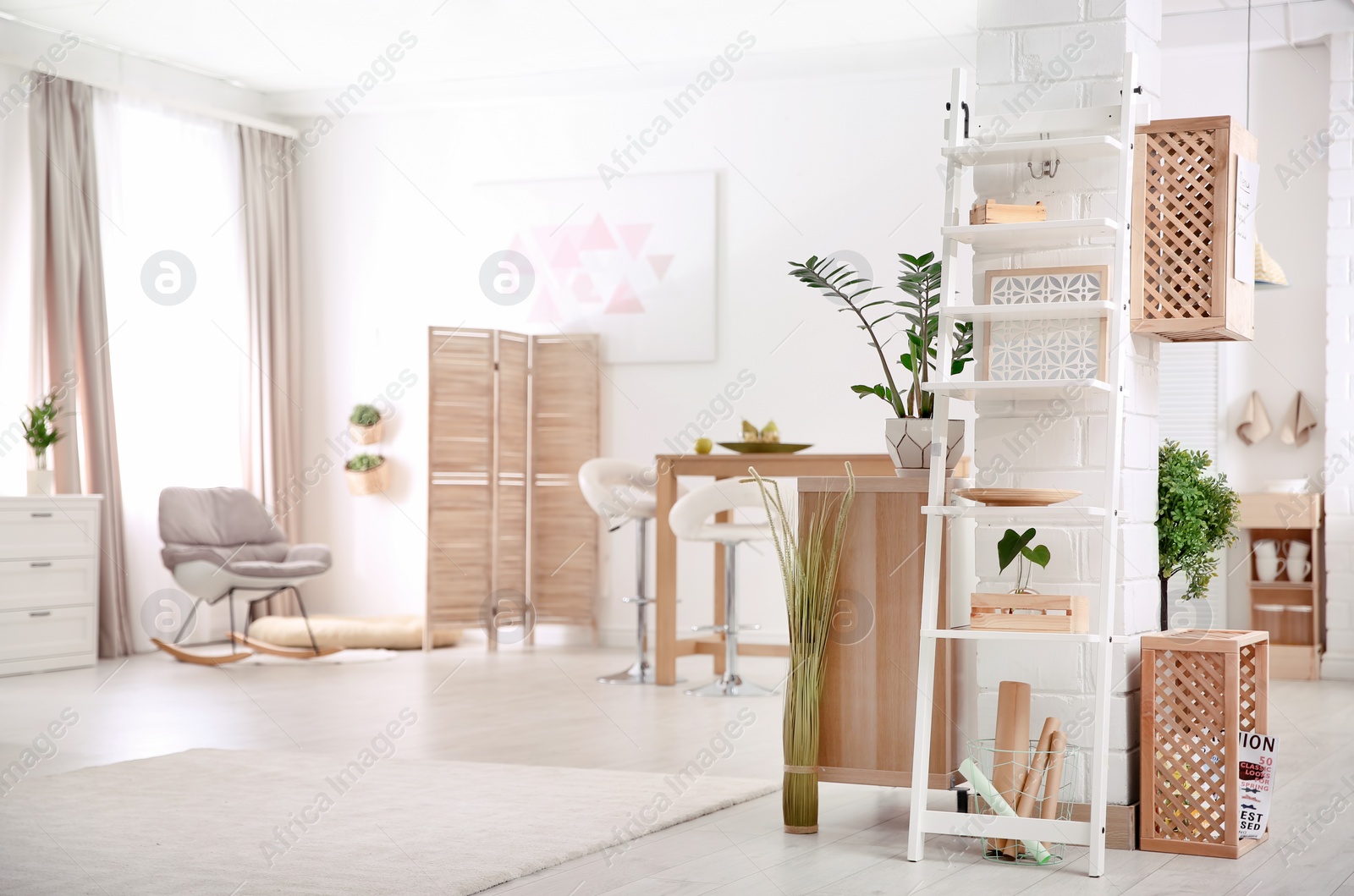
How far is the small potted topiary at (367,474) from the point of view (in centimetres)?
814

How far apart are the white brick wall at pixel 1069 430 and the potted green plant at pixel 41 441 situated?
→ 4682 mm

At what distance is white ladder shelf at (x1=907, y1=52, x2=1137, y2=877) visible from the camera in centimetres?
297

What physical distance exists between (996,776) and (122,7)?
557cm

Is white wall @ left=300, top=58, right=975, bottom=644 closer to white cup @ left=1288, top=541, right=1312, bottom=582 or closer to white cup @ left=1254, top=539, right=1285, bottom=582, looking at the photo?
white cup @ left=1254, top=539, right=1285, bottom=582

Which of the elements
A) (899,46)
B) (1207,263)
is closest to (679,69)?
(899,46)

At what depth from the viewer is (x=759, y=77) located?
24.3 ft

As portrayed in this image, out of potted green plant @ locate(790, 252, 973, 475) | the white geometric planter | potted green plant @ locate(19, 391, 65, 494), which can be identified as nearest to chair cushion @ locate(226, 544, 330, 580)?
potted green plant @ locate(19, 391, 65, 494)

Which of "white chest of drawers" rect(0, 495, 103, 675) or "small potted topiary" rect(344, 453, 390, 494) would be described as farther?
"small potted topiary" rect(344, 453, 390, 494)

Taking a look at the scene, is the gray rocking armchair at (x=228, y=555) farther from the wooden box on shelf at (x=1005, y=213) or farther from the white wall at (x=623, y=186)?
the wooden box on shelf at (x=1005, y=213)

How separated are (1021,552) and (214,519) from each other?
5039 mm

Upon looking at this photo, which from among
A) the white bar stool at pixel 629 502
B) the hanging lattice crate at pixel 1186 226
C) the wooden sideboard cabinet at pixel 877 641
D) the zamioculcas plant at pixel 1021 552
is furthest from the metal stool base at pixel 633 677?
the hanging lattice crate at pixel 1186 226

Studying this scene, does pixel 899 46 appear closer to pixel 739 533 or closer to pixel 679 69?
pixel 679 69

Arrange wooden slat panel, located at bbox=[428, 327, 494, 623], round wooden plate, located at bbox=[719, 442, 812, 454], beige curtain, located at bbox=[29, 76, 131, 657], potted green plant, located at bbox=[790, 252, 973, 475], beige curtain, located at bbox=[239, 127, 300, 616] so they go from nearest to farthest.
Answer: potted green plant, located at bbox=[790, 252, 973, 475], round wooden plate, located at bbox=[719, 442, 812, 454], beige curtain, located at bbox=[29, 76, 131, 657], wooden slat panel, located at bbox=[428, 327, 494, 623], beige curtain, located at bbox=[239, 127, 300, 616]

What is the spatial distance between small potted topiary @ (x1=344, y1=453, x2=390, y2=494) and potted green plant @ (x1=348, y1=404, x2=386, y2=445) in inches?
3.8
